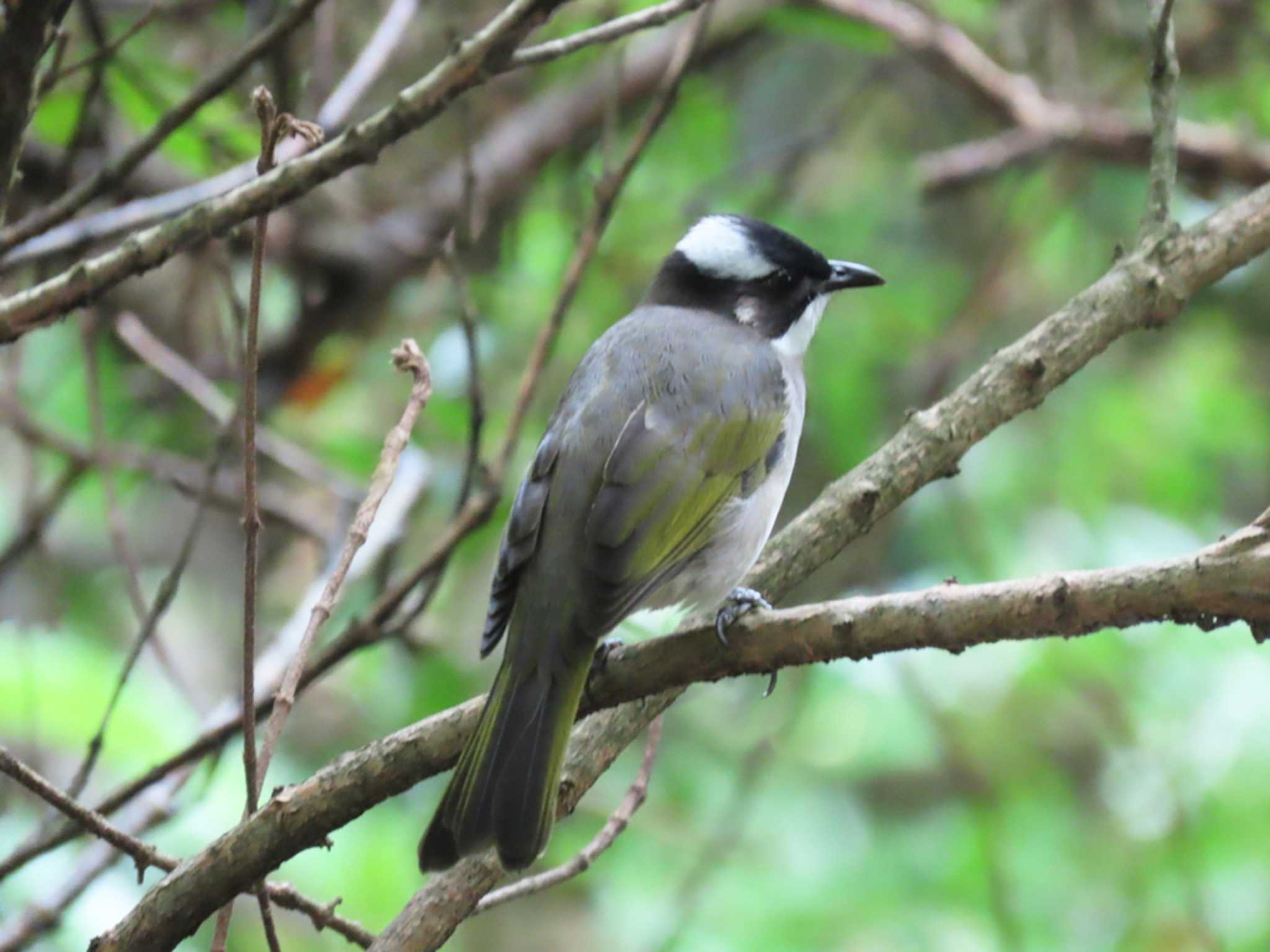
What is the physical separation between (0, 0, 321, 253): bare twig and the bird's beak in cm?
189

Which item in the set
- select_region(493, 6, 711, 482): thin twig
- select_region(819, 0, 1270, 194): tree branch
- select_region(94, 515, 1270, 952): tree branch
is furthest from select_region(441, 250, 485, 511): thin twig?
select_region(819, 0, 1270, 194): tree branch

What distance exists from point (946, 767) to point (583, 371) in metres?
2.22

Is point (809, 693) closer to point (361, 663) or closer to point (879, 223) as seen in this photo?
point (361, 663)

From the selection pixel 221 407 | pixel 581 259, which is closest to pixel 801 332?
pixel 581 259

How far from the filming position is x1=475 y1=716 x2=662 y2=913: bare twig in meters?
2.48

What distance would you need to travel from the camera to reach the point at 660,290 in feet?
13.4

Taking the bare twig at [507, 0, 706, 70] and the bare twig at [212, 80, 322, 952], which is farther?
the bare twig at [507, 0, 706, 70]

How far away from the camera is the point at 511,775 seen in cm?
245

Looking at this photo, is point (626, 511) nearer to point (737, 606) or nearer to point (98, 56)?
point (737, 606)

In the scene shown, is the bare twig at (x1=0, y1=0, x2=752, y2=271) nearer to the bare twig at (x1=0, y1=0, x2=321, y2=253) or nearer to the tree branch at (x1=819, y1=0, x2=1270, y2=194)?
the tree branch at (x1=819, y1=0, x2=1270, y2=194)

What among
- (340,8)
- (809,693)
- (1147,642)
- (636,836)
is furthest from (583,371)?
(340,8)

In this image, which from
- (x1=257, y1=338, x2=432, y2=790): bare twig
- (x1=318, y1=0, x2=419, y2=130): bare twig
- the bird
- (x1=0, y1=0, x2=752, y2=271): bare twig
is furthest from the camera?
(x1=0, y1=0, x2=752, y2=271): bare twig

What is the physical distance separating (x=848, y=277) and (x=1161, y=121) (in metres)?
1.15

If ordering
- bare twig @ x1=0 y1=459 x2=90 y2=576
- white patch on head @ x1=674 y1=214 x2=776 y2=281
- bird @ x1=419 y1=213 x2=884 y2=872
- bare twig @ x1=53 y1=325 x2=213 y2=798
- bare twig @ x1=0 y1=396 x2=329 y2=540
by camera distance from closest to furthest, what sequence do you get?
bird @ x1=419 y1=213 x2=884 y2=872 < bare twig @ x1=53 y1=325 x2=213 y2=798 < bare twig @ x1=0 y1=459 x2=90 y2=576 < white patch on head @ x1=674 y1=214 x2=776 y2=281 < bare twig @ x1=0 y1=396 x2=329 y2=540
